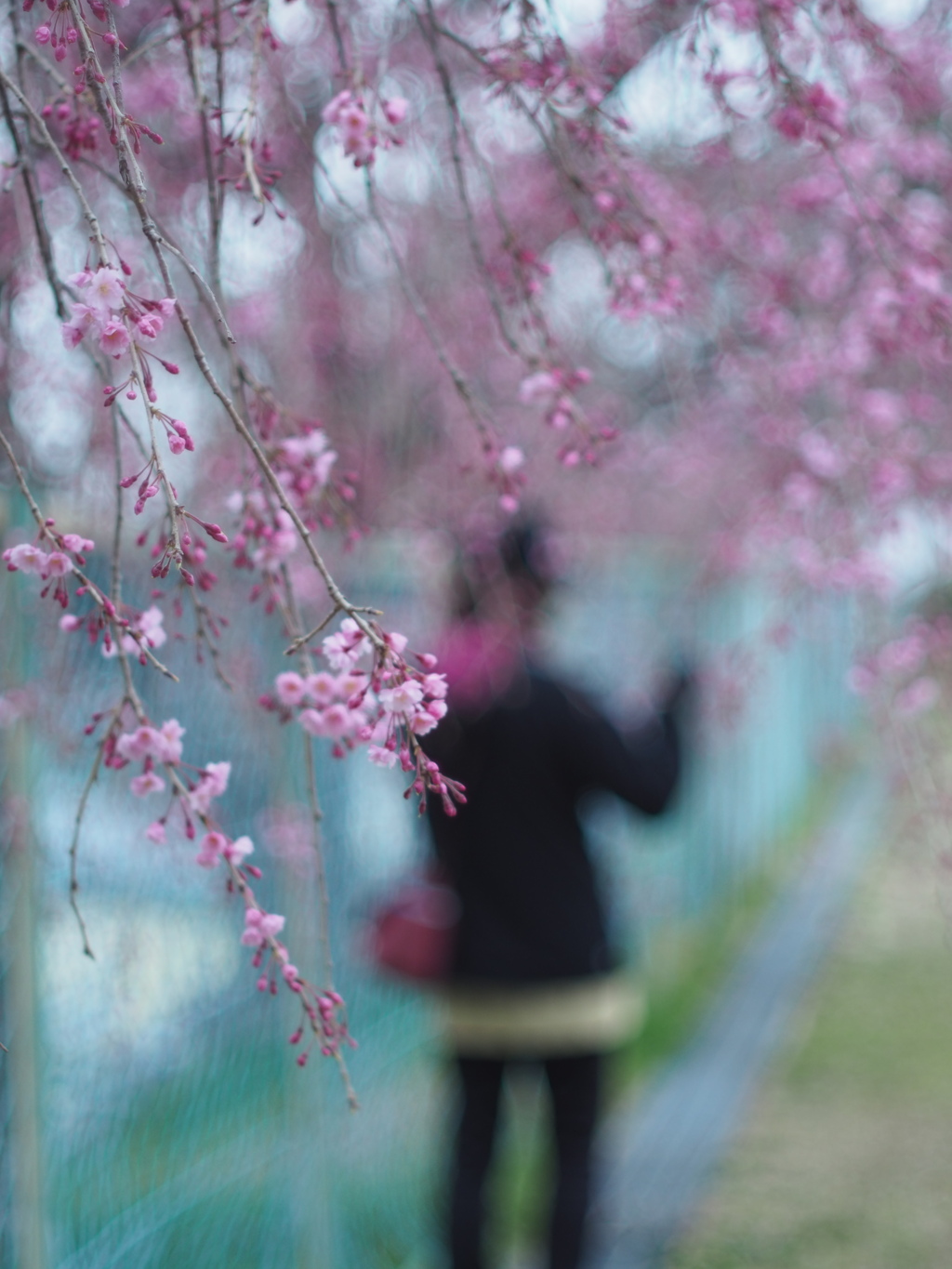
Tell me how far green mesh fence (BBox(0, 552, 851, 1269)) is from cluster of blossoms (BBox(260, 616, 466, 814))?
3.40 feet

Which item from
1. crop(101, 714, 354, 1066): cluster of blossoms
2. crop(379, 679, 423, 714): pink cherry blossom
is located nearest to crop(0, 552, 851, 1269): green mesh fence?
crop(101, 714, 354, 1066): cluster of blossoms

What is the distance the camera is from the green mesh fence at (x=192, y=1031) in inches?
85.4

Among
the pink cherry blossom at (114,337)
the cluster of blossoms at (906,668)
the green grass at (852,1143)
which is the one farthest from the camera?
the green grass at (852,1143)

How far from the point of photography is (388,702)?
43.4 inches

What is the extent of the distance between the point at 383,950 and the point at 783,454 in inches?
64.0

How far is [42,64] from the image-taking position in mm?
1582

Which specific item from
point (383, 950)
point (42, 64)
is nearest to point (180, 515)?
point (42, 64)

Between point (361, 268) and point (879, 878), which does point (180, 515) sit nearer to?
point (361, 268)

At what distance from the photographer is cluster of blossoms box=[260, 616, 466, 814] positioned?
43.9 inches

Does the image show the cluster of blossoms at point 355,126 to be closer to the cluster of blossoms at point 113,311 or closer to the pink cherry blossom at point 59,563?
the cluster of blossoms at point 113,311

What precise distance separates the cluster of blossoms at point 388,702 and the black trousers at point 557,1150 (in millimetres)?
1856

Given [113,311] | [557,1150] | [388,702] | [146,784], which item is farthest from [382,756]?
[557,1150]

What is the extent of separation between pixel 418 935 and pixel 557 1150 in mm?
589

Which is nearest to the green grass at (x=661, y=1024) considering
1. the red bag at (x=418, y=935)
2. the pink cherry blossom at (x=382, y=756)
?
the red bag at (x=418, y=935)
